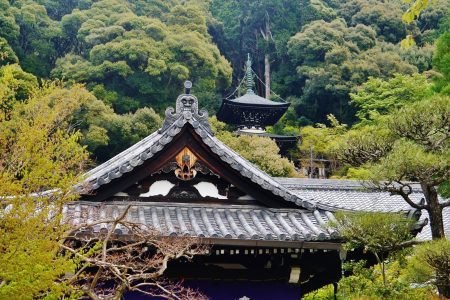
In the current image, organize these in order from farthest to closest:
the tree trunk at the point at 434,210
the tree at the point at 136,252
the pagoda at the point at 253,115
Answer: the pagoda at the point at 253,115 → the tree trunk at the point at 434,210 → the tree at the point at 136,252

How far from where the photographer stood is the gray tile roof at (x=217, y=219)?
712 cm

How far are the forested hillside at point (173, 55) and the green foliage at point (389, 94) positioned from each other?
97.7 inches

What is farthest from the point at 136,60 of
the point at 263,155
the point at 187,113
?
the point at 187,113

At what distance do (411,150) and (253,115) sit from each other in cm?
3227

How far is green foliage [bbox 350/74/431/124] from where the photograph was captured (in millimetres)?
31656

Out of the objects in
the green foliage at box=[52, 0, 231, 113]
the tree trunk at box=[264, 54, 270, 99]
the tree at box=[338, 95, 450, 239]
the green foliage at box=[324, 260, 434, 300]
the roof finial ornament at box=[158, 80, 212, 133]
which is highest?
the tree trunk at box=[264, 54, 270, 99]

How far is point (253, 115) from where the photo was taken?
3856 cm

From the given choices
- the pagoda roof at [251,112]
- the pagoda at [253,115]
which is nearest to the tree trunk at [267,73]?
the pagoda at [253,115]

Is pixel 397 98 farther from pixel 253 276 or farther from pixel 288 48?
pixel 253 276

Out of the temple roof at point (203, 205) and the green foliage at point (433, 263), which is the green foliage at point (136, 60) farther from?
the green foliage at point (433, 263)

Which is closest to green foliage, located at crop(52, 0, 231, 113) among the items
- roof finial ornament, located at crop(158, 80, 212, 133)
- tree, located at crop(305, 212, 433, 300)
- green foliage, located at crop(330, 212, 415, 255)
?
roof finial ornament, located at crop(158, 80, 212, 133)

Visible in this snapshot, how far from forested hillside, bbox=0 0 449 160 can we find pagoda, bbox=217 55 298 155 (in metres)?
2.64

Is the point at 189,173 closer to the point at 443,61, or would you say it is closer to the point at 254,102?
the point at 443,61

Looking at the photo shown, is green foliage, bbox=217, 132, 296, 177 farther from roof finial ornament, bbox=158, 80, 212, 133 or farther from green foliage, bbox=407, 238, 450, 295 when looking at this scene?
green foliage, bbox=407, 238, 450, 295
